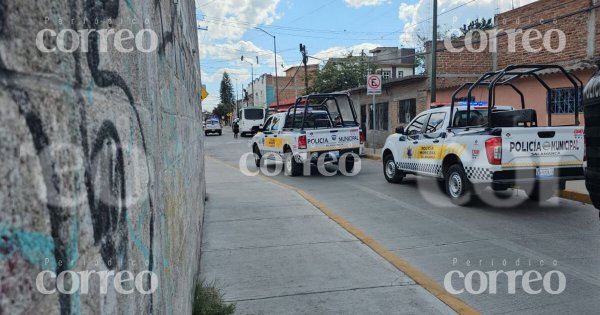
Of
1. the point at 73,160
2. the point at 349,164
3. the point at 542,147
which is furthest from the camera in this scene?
the point at 349,164

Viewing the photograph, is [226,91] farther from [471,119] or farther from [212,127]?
[471,119]

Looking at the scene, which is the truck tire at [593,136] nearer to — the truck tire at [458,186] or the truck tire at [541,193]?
the truck tire at [458,186]

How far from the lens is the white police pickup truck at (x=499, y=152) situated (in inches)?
283

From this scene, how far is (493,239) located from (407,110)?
48.7 feet

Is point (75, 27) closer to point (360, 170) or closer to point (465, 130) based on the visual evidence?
point (465, 130)

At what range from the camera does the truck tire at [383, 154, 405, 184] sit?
35.2ft

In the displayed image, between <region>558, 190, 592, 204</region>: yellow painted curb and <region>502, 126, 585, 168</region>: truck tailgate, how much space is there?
37.0 inches

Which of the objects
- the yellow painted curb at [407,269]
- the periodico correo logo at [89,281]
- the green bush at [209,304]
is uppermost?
the periodico correo logo at [89,281]

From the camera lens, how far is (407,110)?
20.2m

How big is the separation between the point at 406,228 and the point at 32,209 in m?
6.14

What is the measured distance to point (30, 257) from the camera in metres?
0.77

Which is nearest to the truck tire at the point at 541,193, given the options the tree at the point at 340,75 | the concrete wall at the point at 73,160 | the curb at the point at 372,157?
the concrete wall at the point at 73,160

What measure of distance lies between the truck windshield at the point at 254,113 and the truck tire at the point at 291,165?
1028 inches
